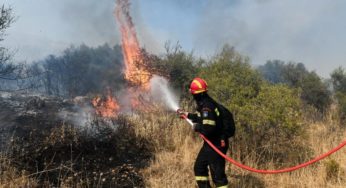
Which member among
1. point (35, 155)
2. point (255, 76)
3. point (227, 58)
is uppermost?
point (227, 58)

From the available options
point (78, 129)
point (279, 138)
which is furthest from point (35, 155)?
point (279, 138)

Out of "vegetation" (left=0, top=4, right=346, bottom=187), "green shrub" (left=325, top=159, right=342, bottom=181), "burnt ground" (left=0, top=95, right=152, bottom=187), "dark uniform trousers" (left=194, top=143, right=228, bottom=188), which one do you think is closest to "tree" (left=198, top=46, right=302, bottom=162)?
"vegetation" (left=0, top=4, right=346, bottom=187)

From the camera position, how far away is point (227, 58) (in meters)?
11.9

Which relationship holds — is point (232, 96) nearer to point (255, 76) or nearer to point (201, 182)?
point (255, 76)

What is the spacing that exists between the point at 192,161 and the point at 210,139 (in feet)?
7.78

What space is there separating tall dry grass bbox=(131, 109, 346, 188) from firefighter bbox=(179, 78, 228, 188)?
0.93 metres

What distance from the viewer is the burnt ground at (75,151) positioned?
7.40 meters

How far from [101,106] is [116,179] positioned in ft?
23.0

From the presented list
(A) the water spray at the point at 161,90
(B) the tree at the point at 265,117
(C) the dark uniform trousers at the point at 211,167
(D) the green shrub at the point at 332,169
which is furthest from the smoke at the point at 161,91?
(C) the dark uniform trousers at the point at 211,167

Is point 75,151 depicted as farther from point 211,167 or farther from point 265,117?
point 265,117

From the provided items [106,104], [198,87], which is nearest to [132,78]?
[106,104]

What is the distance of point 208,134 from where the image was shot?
601 centimetres

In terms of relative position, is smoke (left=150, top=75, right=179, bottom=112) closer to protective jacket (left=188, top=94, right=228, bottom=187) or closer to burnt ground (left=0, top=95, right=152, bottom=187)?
burnt ground (left=0, top=95, right=152, bottom=187)

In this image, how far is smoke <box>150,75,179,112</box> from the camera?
13.1 m
